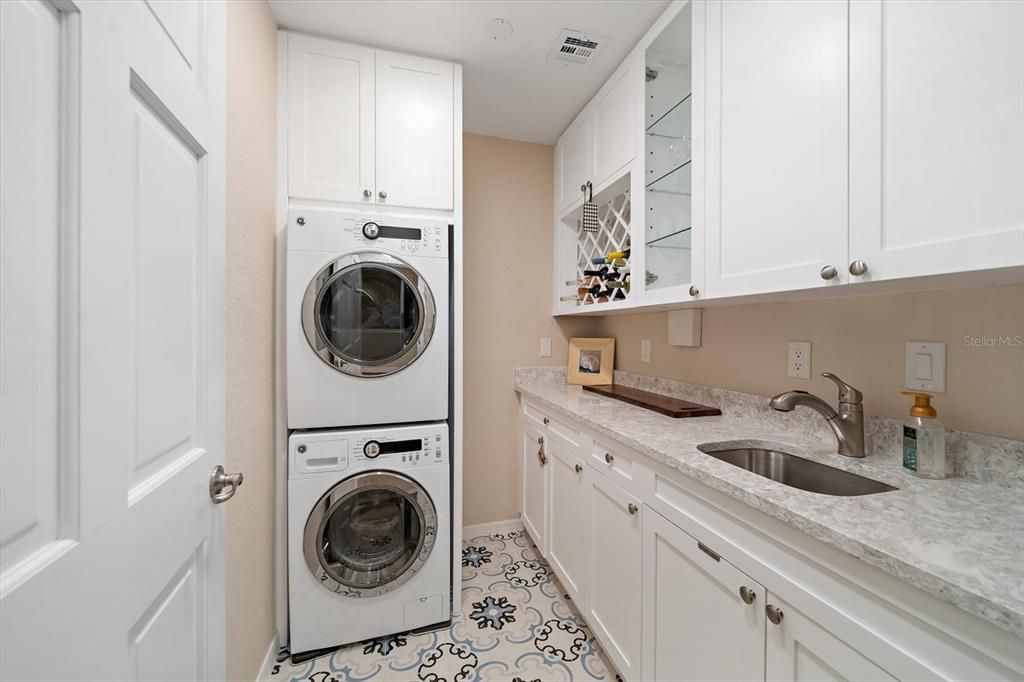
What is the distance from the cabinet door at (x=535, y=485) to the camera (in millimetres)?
2139

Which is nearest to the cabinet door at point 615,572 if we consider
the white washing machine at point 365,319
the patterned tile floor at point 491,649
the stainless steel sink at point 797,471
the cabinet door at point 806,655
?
the patterned tile floor at point 491,649

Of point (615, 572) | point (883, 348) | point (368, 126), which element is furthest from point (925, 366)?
point (368, 126)

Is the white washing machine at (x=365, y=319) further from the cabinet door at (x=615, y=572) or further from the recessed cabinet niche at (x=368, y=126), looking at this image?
the cabinet door at (x=615, y=572)

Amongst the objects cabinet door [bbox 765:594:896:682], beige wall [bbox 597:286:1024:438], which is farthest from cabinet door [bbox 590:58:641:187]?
cabinet door [bbox 765:594:896:682]

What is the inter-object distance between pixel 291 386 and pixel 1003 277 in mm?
2056

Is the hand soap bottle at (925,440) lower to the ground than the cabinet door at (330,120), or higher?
lower

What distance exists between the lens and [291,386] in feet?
5.30

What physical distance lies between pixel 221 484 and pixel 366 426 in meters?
0.90

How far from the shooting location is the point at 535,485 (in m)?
2.31

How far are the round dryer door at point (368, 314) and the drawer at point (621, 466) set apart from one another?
2.77 ft

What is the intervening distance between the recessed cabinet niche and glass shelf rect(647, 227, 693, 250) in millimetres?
957

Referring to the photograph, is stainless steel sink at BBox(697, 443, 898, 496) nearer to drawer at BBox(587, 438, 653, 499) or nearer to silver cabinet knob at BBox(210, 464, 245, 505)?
drawer at BBox(587, 438, 653, 499)

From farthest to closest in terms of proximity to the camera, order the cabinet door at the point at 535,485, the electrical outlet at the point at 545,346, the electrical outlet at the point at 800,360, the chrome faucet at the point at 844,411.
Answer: the electrical outlet at the point at 545,346 < the cabinet door at the point at 535,485 < the electrical outlet at the point at 800,360 < the chrome faucet at the point at 844,411

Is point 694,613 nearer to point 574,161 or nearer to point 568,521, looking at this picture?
point 568,521
